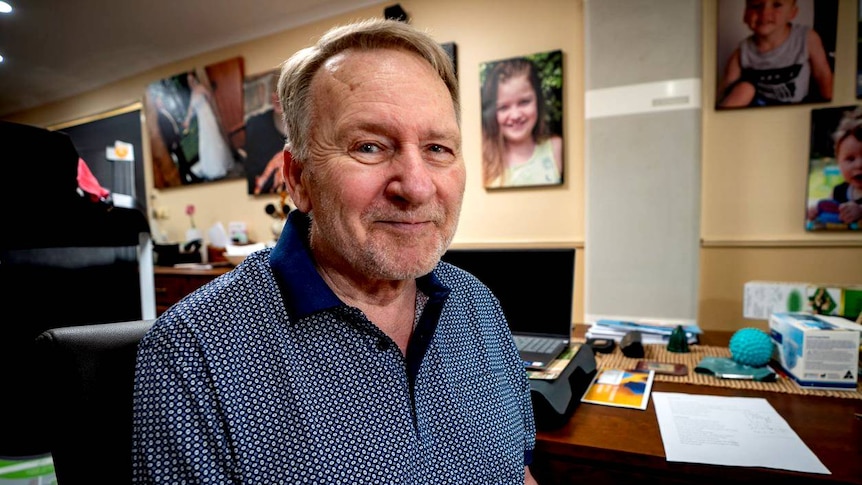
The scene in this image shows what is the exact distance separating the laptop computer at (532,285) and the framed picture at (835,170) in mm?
1803

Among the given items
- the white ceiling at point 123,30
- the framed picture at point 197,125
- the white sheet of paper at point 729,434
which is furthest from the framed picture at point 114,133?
the white sheet of paper at point 729,434

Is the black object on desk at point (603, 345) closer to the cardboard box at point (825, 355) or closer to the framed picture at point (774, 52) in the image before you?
the cardboard box at point (825, 355)

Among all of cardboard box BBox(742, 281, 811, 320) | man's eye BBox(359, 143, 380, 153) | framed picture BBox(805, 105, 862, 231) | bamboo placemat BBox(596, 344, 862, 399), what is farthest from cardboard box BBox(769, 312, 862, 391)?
framed picture BBox(805, 105, 862, 231)

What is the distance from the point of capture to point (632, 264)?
253 cm

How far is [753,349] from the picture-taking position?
4.07 ft

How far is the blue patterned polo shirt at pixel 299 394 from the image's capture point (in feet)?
1.97

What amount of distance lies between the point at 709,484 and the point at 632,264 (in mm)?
1843

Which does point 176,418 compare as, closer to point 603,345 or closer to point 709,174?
point 603,345

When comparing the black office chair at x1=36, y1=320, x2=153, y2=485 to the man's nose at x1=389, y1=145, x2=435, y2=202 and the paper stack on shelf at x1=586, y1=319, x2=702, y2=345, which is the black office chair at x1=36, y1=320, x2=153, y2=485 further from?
the paper stack on shelf at x1=586, y1=319, x2=702, y2=345

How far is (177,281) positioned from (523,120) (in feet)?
9.45

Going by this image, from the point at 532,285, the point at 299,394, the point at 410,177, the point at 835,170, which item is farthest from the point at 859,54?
the point at 299,394

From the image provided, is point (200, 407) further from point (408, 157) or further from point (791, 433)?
point (791, 433)

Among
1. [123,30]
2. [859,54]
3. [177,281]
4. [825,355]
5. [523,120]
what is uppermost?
[123,30]

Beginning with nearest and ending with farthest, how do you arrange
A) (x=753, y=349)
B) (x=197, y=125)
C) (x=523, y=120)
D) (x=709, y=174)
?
(x=753, y=349)
(x=709, y=174)
(x=523, y=120)
(x=197, y=125)
